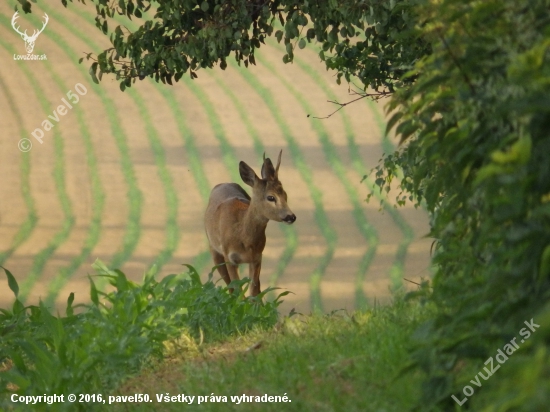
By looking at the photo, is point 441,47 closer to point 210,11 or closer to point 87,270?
point 210,11

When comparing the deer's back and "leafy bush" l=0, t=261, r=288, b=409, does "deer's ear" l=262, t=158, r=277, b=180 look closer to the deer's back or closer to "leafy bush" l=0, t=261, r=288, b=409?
the deer's back

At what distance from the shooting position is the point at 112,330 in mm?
7445

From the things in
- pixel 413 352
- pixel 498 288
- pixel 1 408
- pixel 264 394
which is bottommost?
pixel 1 408

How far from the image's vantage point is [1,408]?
21.9 ft

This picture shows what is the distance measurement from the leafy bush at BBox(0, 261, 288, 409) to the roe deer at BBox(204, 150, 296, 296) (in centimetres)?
206

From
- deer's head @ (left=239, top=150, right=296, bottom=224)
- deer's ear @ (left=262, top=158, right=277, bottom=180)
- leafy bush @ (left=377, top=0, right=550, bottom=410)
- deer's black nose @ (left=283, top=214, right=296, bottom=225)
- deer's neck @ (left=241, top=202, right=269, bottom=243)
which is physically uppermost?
leafy bush @ (left=377, top=0, right=550, bottom=410)

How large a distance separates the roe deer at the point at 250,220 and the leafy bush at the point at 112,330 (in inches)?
81.2

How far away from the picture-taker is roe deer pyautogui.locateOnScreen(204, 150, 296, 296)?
11.0 meters

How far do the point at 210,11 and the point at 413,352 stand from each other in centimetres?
586

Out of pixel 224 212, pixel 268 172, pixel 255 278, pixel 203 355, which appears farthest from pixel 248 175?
pixel 203 355

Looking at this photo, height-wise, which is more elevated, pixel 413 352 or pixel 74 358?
pixel 413 352

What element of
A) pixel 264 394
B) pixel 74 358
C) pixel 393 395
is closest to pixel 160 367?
pixel 74 358

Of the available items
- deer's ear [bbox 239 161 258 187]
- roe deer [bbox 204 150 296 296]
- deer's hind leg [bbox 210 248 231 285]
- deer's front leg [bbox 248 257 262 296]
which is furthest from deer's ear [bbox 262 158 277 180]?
deer's hind leg [bbox 210 248 231 285]

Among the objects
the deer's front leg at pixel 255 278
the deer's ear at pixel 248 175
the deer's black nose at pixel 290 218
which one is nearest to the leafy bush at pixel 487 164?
the deer's front leg at pixel 255 278
